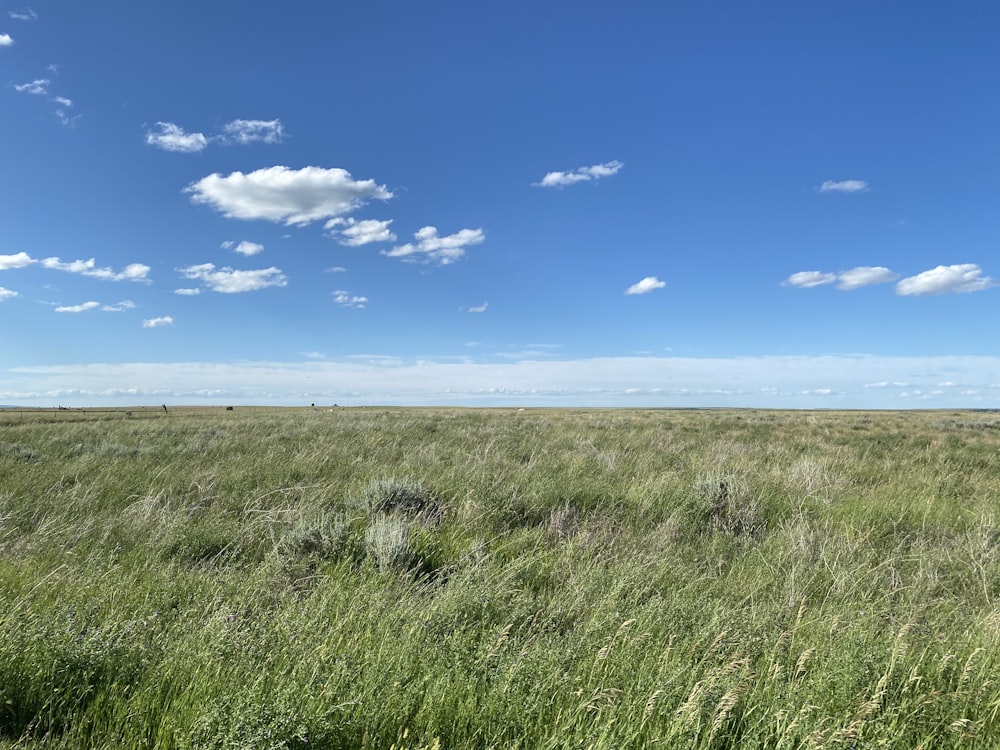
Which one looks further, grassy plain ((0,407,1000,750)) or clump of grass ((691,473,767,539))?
clump of grass ((691,473,767,539))

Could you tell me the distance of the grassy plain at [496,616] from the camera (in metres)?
2.28

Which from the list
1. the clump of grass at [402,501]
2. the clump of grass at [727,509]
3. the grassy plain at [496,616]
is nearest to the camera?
the grassy plain at [496,616]

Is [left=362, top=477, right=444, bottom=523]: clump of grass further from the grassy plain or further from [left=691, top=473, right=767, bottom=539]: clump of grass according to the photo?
[left=691, top=473, right=767, bottom=539]: clump of grass

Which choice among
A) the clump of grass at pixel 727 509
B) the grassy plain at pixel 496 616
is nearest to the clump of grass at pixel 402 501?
Result: the grassy plain at pixel 496 616

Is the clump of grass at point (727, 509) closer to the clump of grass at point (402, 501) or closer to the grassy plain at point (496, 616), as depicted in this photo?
the grassy plain at point (496, 616)

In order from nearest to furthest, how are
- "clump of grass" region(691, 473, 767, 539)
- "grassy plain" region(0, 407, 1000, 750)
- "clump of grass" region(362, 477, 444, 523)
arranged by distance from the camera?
"grassy plain" region(0, 407, 1000, 750)
"clump of grass" region(691, 473, 767, 539)
"clump of grass" region(362, 477, 444, 523)

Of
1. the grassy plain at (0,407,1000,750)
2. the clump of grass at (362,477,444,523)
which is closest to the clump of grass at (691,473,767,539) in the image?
the grassy plain at (0,407,1000,750)

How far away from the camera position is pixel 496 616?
11.5 ft

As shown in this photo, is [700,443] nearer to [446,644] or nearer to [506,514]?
[506,514]

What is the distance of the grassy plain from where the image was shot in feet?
7.48

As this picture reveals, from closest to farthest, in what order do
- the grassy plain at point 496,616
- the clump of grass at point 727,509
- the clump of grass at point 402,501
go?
1. the grassy plain at point 496,616
2. the clump of grass at point 727,509
3. the clump of grass at point 402,501

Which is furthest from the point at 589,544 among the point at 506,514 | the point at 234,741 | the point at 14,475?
the point at 14,475

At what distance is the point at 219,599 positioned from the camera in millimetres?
3557

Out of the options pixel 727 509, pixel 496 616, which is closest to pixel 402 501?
pixel 496 616
